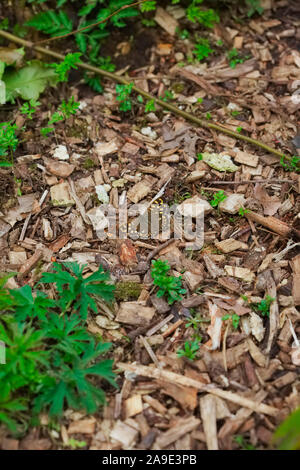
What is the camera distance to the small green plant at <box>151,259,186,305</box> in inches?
96.1

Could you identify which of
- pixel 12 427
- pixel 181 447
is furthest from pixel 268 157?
pixel 12 427

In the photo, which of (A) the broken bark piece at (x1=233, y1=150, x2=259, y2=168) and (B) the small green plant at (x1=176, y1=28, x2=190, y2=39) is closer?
(A) the broken bark piece at (x1=233, y1=150, x2=259, y2=168)

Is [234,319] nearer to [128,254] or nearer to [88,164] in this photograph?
[128,254]

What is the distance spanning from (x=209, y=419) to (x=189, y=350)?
0.34 m

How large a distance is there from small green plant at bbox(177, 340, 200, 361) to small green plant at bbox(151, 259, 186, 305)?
0.83 ft

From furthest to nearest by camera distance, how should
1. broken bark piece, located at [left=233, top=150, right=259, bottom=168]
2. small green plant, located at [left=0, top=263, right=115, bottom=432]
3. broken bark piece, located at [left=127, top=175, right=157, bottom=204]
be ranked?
broken bark piece, located at [left=233, top=150, right=259, bottom=168] < broken bark piece, located at [left=127, top=175, right=157, bottom=204] < small green plant, located at [left=0, top=263, right=115, bottom=432]

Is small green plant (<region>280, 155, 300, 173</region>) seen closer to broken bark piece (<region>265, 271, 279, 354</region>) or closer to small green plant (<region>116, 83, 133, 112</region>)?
broken bark piece (<region>265, 271, 279, 354</region>)

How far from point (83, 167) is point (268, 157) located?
1250 mm

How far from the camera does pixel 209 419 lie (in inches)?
82.0

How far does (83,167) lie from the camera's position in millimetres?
2998

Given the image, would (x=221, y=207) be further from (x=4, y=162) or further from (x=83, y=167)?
A: (x=4, y=162)

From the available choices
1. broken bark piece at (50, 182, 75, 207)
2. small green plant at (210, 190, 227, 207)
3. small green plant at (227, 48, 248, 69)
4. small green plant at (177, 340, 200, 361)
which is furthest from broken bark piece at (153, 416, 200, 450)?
small green plant at (227, 48, 248, 69)

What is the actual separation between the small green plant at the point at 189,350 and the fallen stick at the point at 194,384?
4.2 inches

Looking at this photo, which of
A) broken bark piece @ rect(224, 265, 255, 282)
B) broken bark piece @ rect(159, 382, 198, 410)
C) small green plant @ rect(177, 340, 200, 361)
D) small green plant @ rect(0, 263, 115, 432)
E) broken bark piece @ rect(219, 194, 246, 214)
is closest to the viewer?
small green plant @ rect(0, 263, 115, 432)
